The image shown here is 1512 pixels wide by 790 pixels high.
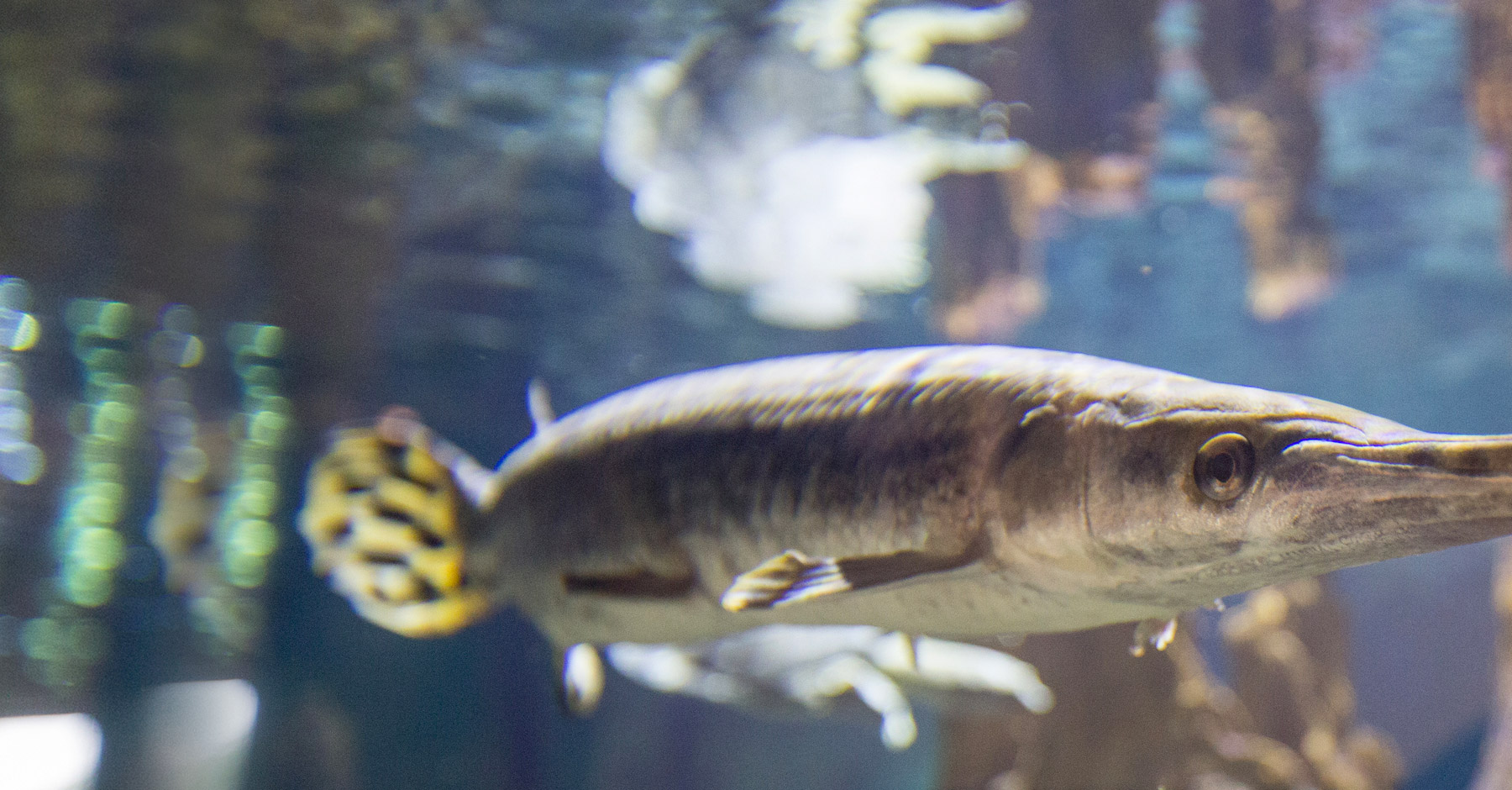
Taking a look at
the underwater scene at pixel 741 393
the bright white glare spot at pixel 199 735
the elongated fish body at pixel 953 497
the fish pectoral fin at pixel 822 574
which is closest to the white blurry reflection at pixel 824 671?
the underwater scene at pixel 741 393

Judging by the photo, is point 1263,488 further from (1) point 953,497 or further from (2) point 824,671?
(2) point 824,671

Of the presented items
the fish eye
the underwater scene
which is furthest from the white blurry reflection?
A: the fish eye

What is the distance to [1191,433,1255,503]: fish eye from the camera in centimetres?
182

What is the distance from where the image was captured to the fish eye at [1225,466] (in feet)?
5.97

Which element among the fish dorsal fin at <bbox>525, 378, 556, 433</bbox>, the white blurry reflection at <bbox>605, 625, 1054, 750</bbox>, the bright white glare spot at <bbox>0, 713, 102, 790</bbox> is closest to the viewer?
Result: the fish dorsal fin at <bbox>525, 378, 556, 433</bbox>

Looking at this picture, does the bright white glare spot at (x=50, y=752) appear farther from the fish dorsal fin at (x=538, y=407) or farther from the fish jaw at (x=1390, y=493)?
the fish jaw at (x=1390, y=493)

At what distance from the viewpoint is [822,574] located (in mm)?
2090

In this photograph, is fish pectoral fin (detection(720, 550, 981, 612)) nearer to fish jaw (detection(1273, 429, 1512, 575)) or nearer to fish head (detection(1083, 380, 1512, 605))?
fish head (detection(1083, 380, 1512, 605))

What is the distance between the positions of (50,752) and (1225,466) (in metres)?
12.4

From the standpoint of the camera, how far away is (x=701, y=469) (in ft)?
8.73

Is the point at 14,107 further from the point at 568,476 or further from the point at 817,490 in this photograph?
the point at 817,490

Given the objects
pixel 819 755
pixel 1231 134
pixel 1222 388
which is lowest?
pixel 819 755

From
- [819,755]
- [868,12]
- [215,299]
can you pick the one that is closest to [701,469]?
[868,12]

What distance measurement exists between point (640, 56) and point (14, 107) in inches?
224
